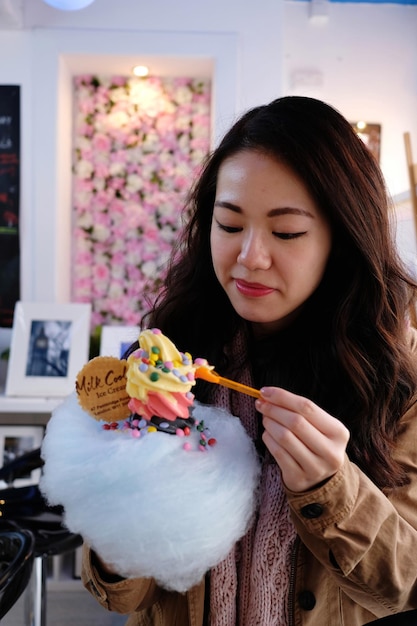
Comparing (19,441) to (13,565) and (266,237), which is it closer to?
(13,565)

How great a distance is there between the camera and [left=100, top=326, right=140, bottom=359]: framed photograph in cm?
259

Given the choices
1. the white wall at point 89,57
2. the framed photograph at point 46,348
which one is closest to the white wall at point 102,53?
the white wall at point 89,57

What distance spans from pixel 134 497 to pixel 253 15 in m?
2.48

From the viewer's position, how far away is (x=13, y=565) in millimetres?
1209

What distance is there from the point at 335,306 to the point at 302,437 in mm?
Result: 331

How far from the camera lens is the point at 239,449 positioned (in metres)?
0.82

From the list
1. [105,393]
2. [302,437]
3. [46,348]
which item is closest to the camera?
[302,437]

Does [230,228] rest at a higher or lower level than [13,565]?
higher

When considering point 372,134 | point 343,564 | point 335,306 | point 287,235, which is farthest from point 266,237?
point 372,134

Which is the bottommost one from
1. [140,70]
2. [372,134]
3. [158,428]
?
[158,428]

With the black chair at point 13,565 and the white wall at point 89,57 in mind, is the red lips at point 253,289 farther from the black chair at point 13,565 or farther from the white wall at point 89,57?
the white wall at point 89,57

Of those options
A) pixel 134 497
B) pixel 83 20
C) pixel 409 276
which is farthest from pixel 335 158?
pixel 83 20

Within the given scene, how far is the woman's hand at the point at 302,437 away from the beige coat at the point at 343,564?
3 cm

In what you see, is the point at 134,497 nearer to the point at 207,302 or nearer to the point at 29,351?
the point at 207,302
